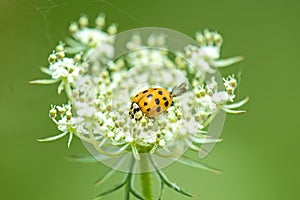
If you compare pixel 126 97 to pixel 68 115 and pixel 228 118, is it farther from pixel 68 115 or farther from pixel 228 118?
pixel 228 118

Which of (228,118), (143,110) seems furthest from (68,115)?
(228,118)

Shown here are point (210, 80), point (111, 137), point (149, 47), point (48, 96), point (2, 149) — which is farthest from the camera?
point (48, 96)

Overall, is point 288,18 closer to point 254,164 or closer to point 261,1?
point 261,1

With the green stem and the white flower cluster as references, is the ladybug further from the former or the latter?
the green stem

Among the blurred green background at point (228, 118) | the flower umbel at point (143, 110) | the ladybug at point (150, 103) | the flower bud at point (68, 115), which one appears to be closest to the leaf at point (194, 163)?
the flower umbel at point (143, 110)

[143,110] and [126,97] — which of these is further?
[126,97]

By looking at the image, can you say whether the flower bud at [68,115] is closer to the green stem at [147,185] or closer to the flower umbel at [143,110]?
the flower umbel at [143,110]

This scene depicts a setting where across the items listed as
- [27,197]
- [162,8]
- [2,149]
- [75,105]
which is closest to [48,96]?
[2,149]
